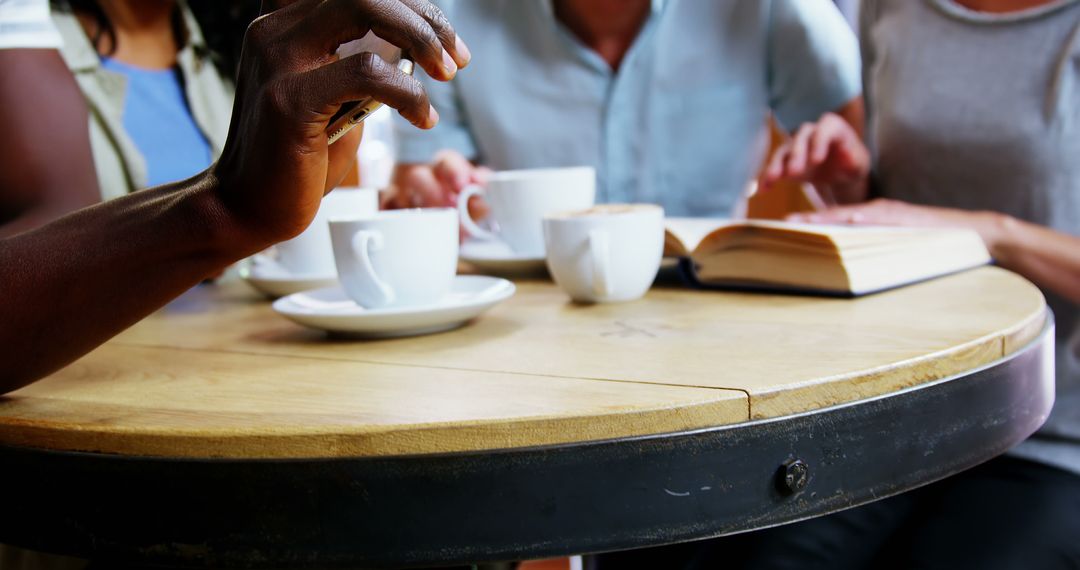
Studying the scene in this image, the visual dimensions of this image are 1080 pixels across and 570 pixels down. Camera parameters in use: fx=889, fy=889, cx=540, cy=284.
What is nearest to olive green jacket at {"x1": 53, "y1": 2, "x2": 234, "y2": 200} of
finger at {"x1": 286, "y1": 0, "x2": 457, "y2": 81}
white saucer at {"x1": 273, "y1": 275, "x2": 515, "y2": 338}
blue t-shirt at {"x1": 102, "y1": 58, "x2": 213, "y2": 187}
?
blue t-shirt at {"x1": 102, "y1": 58, "x2": 213, "y2": 187}

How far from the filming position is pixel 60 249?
0.53 metres

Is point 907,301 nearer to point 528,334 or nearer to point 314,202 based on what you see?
point 528,334

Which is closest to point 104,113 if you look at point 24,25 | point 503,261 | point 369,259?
point 24,25

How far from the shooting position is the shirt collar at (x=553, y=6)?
1566 mm

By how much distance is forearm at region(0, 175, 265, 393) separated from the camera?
0.52m

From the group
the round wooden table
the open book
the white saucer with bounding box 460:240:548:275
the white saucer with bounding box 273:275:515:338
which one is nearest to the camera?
the round wooden table

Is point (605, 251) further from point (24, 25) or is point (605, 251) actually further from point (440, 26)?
point (24, 25)

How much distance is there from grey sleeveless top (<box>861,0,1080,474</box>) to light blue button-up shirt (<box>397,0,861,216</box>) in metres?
0.21

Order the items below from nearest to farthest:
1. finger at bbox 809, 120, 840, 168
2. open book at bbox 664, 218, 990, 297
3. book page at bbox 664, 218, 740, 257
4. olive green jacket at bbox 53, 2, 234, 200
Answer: open book at bbox 664, 218, 990, 297 → book page at bbox 664, 218, 740, 257 → finger at bbox 809, 120, 840, 168 → olive green jacket at bbox 53, 2, 234, 200

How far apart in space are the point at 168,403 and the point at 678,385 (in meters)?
0.29

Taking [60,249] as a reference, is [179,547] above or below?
below

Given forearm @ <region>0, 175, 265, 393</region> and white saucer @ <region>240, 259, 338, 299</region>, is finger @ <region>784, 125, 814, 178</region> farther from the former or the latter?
forearm @ <region>0, 175, 265, 393</region>

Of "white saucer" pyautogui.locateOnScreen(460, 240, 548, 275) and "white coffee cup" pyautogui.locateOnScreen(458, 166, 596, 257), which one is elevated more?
"white coffee cup" pyautogui.locateOnScreen(458, 166, 596, 257)

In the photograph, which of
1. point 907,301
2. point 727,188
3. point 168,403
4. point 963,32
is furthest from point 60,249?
point 727,188
